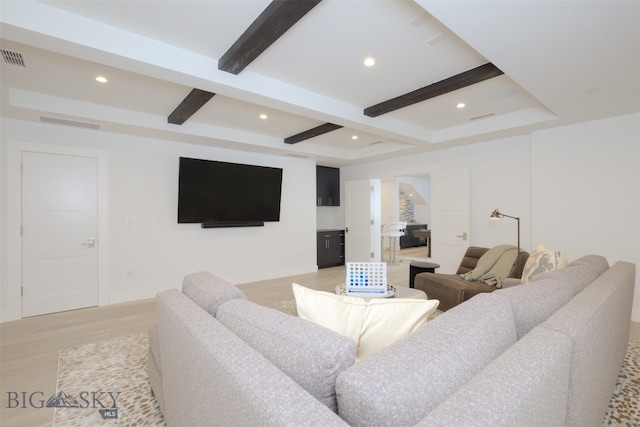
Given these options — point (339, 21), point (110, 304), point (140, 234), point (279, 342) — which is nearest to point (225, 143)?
point (140, 234)

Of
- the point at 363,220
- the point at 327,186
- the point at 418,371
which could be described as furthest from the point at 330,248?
the point at 418,371

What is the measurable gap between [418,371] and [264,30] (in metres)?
2.19

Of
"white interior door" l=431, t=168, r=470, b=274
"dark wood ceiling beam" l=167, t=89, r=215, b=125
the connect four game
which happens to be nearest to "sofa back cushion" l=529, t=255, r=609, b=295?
the connect four game

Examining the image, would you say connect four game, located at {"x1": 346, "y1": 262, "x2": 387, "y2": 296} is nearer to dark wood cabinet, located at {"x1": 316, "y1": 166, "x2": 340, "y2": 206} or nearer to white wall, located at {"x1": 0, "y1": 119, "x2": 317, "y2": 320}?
white wall, located at {"x1": 0, "y1": 119, "x2": 317, "y2": 320}

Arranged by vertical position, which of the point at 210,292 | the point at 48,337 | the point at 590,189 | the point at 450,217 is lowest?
the point at 48,337

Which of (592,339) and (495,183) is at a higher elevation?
(495,183)

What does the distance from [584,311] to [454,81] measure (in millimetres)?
2339

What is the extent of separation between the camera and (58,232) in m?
3.99

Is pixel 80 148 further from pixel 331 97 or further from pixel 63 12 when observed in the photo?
pixel 331 97

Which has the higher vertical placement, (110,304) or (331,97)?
(331,97)

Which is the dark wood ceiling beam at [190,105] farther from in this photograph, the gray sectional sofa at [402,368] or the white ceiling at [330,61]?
the gray sectional sofa at [402,368]

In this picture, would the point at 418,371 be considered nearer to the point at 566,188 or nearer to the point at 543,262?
the point at 543,262

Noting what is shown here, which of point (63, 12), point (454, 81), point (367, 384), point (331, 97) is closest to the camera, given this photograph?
point (367, 384)

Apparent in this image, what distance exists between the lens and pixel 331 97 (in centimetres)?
349
